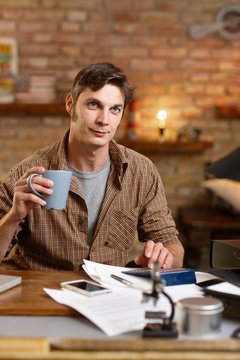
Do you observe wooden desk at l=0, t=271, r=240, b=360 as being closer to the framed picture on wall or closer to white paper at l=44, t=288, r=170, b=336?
white paper at l=44, t=288, r=170, b=336

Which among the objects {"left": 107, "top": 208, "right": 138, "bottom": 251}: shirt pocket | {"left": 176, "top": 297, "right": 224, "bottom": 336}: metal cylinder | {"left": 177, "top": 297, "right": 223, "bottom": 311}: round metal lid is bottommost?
{"left": 107, "top": 208, "right": 138, "bottom": 251}: shirt pocket

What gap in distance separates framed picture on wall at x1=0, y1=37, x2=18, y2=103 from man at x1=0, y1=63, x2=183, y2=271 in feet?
7.99

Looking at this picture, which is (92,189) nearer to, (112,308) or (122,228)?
(122,228)

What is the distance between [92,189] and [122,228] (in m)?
0.17

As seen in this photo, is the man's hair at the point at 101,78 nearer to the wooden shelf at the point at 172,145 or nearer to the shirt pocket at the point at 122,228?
the shirt pocket at the point at 122,228

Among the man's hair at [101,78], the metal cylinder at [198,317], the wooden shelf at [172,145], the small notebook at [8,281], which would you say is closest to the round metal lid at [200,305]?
the metal cylinder at [198,317]

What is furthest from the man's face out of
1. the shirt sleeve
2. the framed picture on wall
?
the framed picture on wall

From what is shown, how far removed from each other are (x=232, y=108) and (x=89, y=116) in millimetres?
2797

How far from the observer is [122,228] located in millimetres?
2119

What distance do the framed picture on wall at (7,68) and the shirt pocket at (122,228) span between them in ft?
8.75

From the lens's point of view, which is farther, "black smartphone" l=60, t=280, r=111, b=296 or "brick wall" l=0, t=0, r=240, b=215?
"brick wall" l=0, t=0, r=240, b=215

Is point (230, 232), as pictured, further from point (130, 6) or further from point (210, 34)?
point (130, 6)

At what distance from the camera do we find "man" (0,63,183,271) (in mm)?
2006

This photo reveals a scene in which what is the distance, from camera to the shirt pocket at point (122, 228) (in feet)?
6.84
